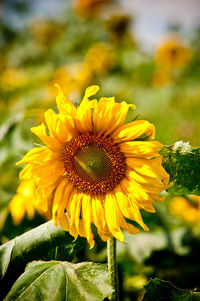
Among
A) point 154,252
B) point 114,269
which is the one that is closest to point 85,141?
point 114,269

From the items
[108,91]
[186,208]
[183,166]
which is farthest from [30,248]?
[108,91]

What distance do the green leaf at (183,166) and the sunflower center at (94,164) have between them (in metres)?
0.18

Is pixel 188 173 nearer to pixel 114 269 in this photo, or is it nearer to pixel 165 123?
pixel 114 269

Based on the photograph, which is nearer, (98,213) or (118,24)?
(98,213)

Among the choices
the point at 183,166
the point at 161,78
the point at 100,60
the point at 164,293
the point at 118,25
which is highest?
the point at 183,166

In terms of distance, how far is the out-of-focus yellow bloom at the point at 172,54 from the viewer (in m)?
5.53

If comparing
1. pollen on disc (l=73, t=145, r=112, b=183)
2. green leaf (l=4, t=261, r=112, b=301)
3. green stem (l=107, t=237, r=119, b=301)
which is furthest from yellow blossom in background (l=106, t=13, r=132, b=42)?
green leaf (l=4, t=261, r=112, b=301)

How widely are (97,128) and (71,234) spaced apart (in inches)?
16.0

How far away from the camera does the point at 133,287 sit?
180 centimetres

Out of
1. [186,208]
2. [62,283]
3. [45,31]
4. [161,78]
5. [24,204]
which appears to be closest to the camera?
[62,283]

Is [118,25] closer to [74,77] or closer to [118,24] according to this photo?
[118,24]

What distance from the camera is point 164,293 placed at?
119 centimetres

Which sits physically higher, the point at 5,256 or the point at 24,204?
the point at 5,256

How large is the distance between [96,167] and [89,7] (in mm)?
4931
